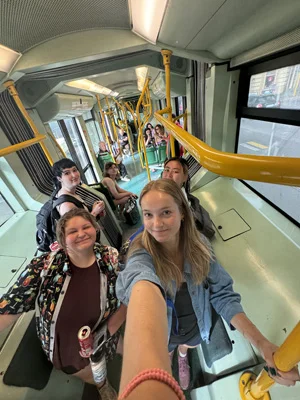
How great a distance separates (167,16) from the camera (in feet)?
3.58

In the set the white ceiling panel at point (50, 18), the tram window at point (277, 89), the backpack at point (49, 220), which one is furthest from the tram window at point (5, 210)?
the tram window at point (277, 89)

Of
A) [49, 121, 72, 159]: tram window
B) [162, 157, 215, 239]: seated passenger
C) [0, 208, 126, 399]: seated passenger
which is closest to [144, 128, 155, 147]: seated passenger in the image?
[49, 121, 72, 159]: tram window

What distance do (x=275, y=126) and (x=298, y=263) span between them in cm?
147

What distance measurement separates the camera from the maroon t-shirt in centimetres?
121

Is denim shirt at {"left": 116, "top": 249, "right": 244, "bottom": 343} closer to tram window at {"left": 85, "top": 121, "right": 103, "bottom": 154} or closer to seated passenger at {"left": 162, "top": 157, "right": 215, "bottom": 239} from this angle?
seated passenger at {"left": 162, "top": 157, "right": 215, "bottom": 239}

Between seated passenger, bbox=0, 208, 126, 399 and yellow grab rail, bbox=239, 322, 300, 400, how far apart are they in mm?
1027

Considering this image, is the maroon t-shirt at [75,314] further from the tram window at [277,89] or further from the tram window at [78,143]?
the tram window at [78,143]

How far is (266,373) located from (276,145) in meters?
2.08

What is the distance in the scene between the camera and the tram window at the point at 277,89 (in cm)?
148

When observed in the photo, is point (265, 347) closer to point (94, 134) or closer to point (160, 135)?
point (160, 135)

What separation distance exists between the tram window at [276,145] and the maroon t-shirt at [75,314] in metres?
2.16

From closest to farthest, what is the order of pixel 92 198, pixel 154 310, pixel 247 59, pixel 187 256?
pixel 154 310 < pixel 187 256 < pixel 247 59 < pixel 92 198

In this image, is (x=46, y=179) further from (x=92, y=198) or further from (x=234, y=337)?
(x=234, y=337)

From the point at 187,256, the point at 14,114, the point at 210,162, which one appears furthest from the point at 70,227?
the point at 14,114
